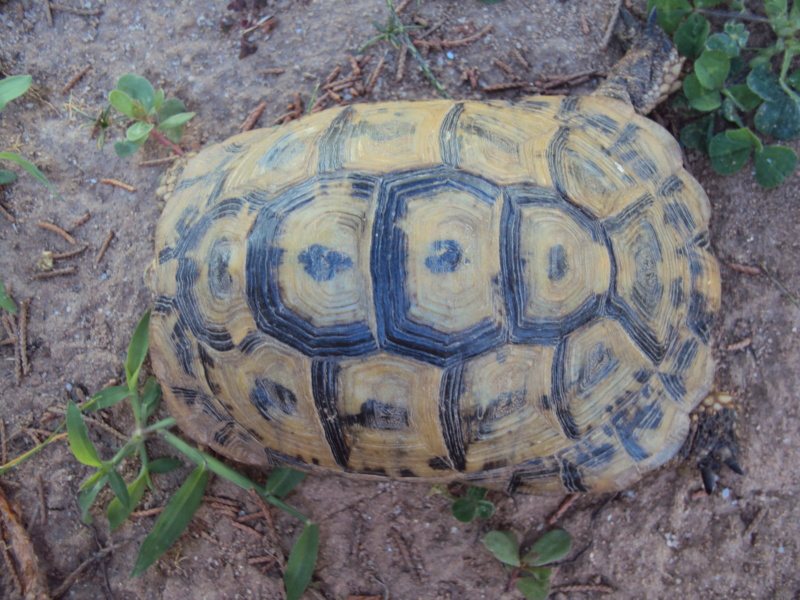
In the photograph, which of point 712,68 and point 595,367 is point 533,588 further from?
point 712,68

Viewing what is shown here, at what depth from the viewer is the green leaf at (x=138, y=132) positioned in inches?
96.2

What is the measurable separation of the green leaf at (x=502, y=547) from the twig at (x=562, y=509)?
0.60 feet

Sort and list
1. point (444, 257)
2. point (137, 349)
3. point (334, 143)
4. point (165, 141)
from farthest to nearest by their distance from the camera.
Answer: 1. point (165, 141)
2. point (137, 349)
3. point (334, 143)
4. point (444, 257)

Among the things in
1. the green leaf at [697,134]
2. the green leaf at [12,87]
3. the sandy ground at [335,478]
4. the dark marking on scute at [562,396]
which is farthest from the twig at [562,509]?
the green leaf at [12,87]

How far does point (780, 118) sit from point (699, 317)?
94 cm

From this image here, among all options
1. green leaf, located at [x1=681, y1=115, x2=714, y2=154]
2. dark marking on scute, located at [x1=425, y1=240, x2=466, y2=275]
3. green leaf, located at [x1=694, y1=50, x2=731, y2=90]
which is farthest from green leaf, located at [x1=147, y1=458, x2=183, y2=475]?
green leaf, located at [x1=694, y1=50, x2=731, y2=90]

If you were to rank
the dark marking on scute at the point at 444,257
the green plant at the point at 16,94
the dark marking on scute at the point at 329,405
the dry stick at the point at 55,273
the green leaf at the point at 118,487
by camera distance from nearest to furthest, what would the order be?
the dark marking on scute at the point at 444,257, the dark marking on scute at the point at 329,405, the green leaf at the point at 118,487, the green plant at the point at 16,94, the dry stick at the point at 55,273

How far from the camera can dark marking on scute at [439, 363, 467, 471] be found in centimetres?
175

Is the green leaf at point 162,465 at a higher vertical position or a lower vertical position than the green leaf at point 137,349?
lower

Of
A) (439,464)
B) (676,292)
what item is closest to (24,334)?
(439,464)

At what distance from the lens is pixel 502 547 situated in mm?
2344

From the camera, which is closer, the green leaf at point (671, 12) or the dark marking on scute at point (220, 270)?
the dark marking on scute at point (220, 270)

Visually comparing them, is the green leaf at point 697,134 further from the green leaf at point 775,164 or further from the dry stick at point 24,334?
the dry stick at point 24,334

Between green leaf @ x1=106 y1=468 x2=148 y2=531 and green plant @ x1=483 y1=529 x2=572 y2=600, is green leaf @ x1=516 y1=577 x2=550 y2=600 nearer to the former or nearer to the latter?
green plant @ x1=483 y1=529 x2=572 y2=600
